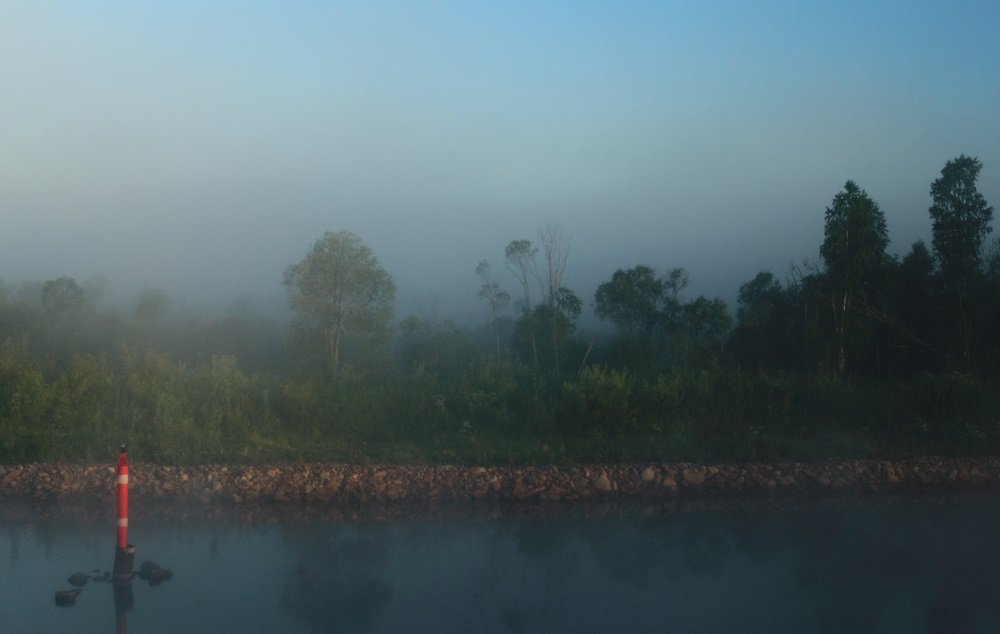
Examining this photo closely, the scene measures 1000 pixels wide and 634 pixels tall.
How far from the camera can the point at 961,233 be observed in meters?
21.4

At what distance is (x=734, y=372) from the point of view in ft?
61.7

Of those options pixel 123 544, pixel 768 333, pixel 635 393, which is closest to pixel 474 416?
pixel 635 393

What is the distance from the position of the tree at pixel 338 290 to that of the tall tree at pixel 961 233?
722 inches

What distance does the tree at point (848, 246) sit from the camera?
70.8ft

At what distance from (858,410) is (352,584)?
41.3 ft

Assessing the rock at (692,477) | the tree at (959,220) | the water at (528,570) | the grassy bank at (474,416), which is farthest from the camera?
the tree at (959,220)

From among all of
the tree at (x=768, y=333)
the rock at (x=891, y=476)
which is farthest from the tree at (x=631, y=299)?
the rock at (x=891, y=476)

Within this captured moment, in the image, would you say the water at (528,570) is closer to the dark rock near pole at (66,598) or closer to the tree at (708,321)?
the dark rock near pole at (66,598)

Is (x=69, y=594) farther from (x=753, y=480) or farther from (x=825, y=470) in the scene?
(x=825, y=470)

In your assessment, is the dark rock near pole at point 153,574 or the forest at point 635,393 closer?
the dark rock near pole at point 153,574

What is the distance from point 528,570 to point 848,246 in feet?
53.2

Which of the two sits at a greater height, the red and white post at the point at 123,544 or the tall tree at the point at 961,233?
the tall tree at the point at 961,233

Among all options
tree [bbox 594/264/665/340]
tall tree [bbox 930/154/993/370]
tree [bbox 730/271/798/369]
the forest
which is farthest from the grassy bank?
tree [bbox 594/264/665/340]

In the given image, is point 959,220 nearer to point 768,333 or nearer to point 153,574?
point 768,333
